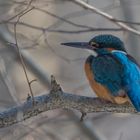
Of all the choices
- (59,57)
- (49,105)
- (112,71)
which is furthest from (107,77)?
(59,57)

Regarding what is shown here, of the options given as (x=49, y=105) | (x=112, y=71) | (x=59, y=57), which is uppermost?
(x=112, y=71)

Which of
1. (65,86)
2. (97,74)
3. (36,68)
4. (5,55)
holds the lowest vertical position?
(65,86)

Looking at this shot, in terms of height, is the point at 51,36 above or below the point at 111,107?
below

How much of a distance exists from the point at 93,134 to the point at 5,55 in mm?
1401

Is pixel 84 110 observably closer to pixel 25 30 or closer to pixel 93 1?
pixel 25 30

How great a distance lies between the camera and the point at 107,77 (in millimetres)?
2027

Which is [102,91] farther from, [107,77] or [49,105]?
[49,105]

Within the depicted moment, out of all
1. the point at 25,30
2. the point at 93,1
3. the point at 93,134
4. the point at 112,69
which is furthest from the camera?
the point at 93,1

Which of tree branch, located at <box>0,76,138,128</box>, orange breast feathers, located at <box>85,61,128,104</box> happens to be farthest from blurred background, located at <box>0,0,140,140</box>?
tree branch, located at <box>0,76,138,128</box>

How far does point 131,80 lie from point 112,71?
0.08 m

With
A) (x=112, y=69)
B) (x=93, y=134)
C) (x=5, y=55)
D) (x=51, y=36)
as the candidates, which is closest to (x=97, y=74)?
(x=112, y=69)

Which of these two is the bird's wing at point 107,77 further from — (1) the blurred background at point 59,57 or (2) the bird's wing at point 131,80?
(1) the blurred background at point 59,57

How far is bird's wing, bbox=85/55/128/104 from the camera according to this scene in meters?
2.00

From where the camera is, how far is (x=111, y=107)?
205 cm
